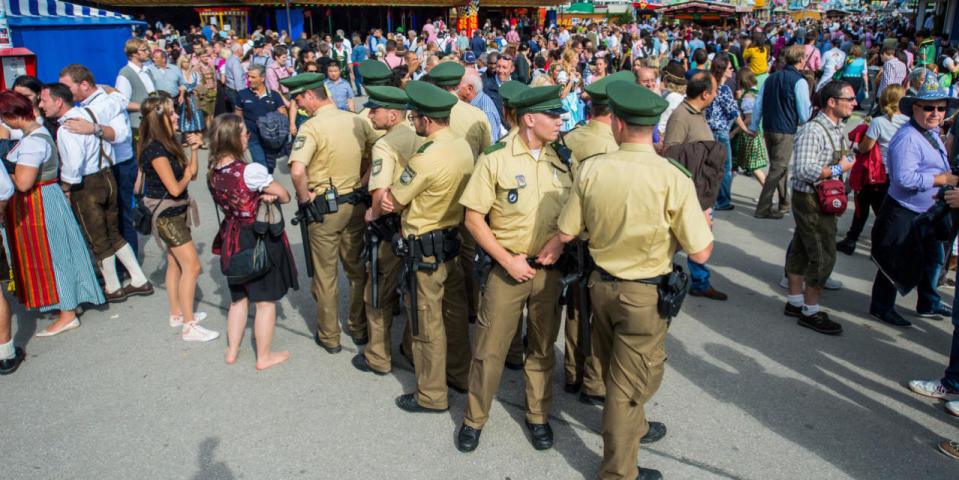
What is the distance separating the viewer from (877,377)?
4.12m

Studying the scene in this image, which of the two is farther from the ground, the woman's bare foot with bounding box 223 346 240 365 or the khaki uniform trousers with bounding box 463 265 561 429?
the khaki uniform trousers with bounding box 463 265 561 429

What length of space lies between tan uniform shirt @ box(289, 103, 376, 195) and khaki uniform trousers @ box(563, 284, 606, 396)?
173 centimetres

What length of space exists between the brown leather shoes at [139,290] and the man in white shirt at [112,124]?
420 mm

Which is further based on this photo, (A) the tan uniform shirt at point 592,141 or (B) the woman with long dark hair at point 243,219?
(A) the tan uniform shirt at point 592,141

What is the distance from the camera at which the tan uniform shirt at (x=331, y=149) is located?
163 inches

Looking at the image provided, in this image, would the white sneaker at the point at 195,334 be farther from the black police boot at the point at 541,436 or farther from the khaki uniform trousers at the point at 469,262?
the black police boot at the point at 541,436

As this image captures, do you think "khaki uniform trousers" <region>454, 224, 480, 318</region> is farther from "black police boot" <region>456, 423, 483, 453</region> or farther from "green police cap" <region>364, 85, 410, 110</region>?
"black police boot" <region>456, 423, 483, 453</region>

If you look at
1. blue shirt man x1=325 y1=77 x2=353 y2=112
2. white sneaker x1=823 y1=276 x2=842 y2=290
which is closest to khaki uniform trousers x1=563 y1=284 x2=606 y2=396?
white sneaker x1=823 y1=276 x2=842 y2=290

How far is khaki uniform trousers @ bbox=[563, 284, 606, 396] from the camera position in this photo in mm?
3791

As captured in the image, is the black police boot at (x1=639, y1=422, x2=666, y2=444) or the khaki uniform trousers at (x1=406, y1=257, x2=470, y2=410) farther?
the khaki uniform trousers at (x1=406, y1=257, x2=470, y2=410)

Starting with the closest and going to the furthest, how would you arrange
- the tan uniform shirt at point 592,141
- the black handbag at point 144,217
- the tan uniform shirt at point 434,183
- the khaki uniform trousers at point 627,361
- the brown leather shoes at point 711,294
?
the khaki uniform trousers at point 627,361 → the tan uniform shirt at point 434,183 → the tan uniform shirt at point 592,141 → the black handbag at point 144,217 → the brown leather shoes at point 711,294

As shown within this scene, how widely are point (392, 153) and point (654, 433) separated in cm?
217

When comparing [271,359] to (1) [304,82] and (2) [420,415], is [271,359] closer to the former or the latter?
(2) [420,415]

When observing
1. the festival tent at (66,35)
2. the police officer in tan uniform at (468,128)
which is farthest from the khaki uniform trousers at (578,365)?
the festival tent at (66,35)
